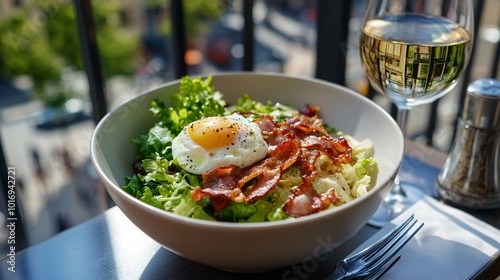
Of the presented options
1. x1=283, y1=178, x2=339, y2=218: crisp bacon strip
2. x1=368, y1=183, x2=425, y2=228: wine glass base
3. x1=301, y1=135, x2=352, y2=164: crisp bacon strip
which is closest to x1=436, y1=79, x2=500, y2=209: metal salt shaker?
x1=368, y1=183, x2=425, y2=228: wine glass base

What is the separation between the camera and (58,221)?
841cm

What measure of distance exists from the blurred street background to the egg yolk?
20.4ft

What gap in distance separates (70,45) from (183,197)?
11.7 metres

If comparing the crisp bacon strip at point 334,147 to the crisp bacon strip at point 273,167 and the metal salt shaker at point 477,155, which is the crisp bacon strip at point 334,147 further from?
the metal salt shaker at point 477,155

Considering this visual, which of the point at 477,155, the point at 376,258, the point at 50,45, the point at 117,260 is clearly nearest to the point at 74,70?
the point at 50,45

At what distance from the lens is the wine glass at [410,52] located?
35.9 inches

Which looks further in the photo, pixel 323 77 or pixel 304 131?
pixel 323 77

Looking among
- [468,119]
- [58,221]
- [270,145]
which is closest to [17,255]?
[270,145]

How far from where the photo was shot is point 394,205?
3.27ft

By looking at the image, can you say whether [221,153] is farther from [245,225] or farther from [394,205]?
[394,205]

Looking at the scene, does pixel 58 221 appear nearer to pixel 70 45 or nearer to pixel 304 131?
pixel 70 45

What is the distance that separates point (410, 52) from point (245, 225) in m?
0.51

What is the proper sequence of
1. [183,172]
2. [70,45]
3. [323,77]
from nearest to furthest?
1. [183,172]
2. [323,77]
3. [70,45]

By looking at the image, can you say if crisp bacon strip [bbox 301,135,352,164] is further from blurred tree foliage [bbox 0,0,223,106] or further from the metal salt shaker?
blurred tree foliage [bbox 0,0,223,106]
